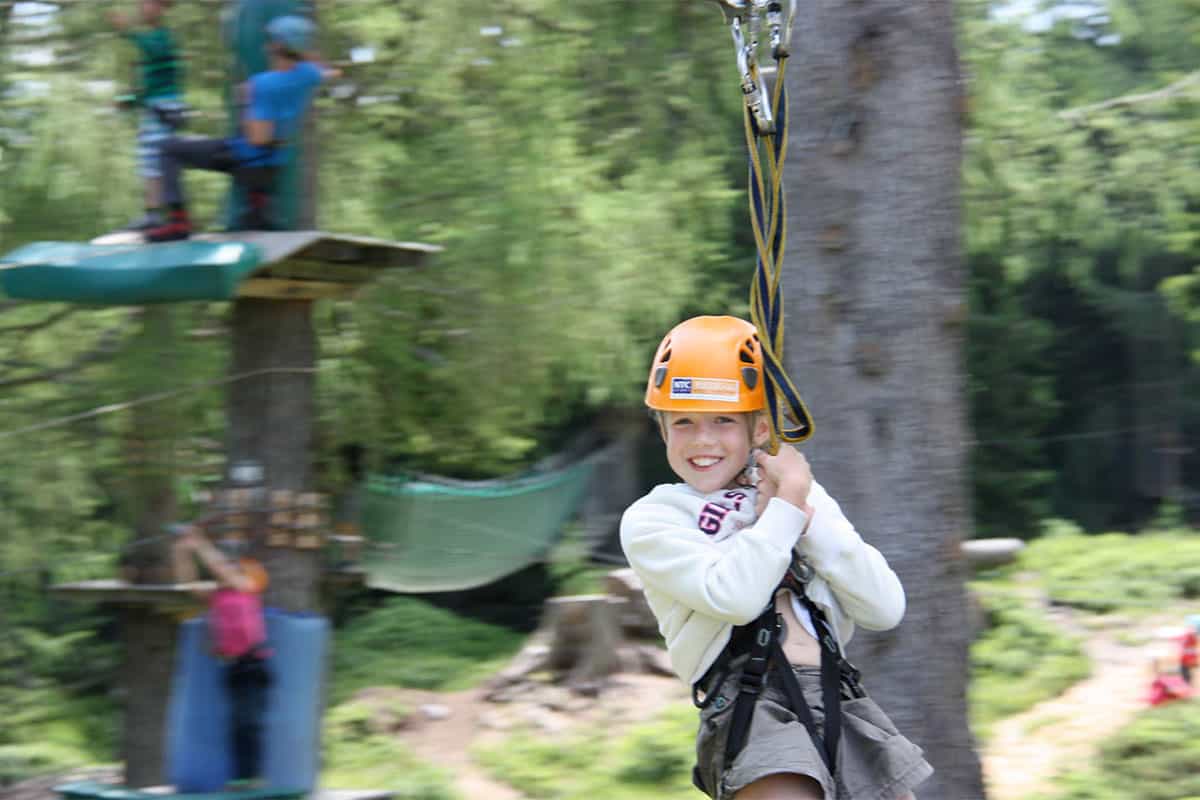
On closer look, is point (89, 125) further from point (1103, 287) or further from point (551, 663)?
point (1103, 287)

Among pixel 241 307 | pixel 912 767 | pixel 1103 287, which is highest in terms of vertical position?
pixel 912 767

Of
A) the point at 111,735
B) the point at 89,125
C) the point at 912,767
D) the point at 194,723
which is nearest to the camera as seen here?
the point at 912,767

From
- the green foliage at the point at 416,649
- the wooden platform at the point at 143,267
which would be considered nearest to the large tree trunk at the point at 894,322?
the wooden platform at the point at 143,267

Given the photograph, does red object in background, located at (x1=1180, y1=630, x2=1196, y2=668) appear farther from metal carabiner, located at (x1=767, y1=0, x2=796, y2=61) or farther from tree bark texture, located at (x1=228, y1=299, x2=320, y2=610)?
metal carabiner, located at (x1=767, y1=0, x2=796, y2=61)

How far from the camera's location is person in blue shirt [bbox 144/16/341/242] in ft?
20.4

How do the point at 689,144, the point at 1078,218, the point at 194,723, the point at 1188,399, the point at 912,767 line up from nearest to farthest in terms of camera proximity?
the point at 912,767, the point at 194,723, the point at 689,144, the point at 1078,218, the point at 1188,399

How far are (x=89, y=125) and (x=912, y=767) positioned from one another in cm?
574

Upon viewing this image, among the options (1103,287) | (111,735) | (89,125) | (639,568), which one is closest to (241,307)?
(89,125)

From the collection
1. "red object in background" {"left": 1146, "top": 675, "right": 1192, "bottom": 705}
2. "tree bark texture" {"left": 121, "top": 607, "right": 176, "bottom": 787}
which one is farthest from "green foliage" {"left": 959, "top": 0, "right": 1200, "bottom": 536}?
"tree bark texture" {"left": 121, "top": 607, "right": 176, "bottom": 787}

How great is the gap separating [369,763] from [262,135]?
505cm

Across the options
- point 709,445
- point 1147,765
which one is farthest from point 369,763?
point 709,445

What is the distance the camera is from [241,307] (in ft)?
22.2

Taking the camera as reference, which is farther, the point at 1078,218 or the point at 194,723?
the point at 1078,218

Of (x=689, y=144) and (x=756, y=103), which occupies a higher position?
(x=756, y=103)
